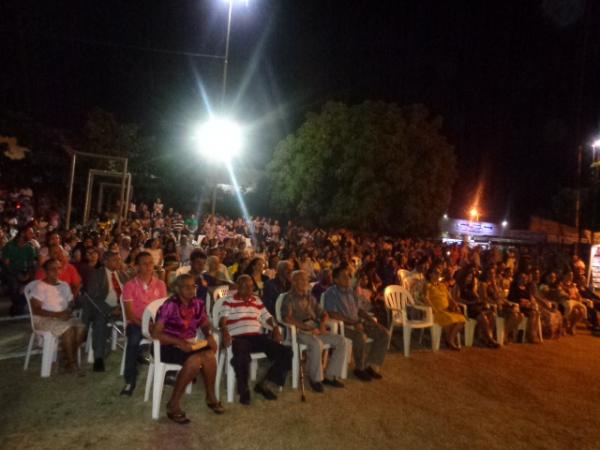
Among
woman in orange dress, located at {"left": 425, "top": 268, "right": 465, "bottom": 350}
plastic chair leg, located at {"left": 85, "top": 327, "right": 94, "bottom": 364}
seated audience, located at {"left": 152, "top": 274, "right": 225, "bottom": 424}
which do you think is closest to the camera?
seated audience, located at {"left": 152, "top": 274, "right": 225, "bottom": 424}

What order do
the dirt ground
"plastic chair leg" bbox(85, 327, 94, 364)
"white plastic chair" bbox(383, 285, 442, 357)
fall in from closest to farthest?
the dirt ground → "plastic chair leg" bbox(85, 327, 94, 364) → "white plastic chair" bbox(383, 285, 442, 357)

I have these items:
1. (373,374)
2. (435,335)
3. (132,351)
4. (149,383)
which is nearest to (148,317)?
(132,351)

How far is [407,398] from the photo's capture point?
5746 mm

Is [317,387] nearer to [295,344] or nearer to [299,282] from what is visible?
[295,344]

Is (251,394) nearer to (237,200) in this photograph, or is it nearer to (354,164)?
(354,164)

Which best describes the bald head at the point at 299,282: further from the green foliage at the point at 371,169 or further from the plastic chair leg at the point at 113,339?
the green foliage at the point at 371,169

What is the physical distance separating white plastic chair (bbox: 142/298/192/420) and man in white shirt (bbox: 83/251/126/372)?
0.89 metres

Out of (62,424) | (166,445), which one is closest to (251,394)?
(166,445)

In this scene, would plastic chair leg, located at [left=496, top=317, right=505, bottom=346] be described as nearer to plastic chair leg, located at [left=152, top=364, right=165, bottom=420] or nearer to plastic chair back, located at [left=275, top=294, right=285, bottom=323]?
plastic chair back, located at [left=275, top=294, right=285, bottom=323]

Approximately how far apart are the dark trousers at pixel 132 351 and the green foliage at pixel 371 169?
15.6 meters

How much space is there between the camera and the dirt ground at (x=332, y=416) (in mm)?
4301

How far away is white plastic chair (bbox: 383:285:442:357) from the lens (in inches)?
308

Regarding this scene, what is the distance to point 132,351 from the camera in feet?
17.2

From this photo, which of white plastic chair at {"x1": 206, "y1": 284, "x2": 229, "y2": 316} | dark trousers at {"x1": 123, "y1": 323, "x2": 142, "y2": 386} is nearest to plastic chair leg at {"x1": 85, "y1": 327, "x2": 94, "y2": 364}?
dark trousers at {"x1": 123, "y1": 323, "x2": 142, "y2": 386}
